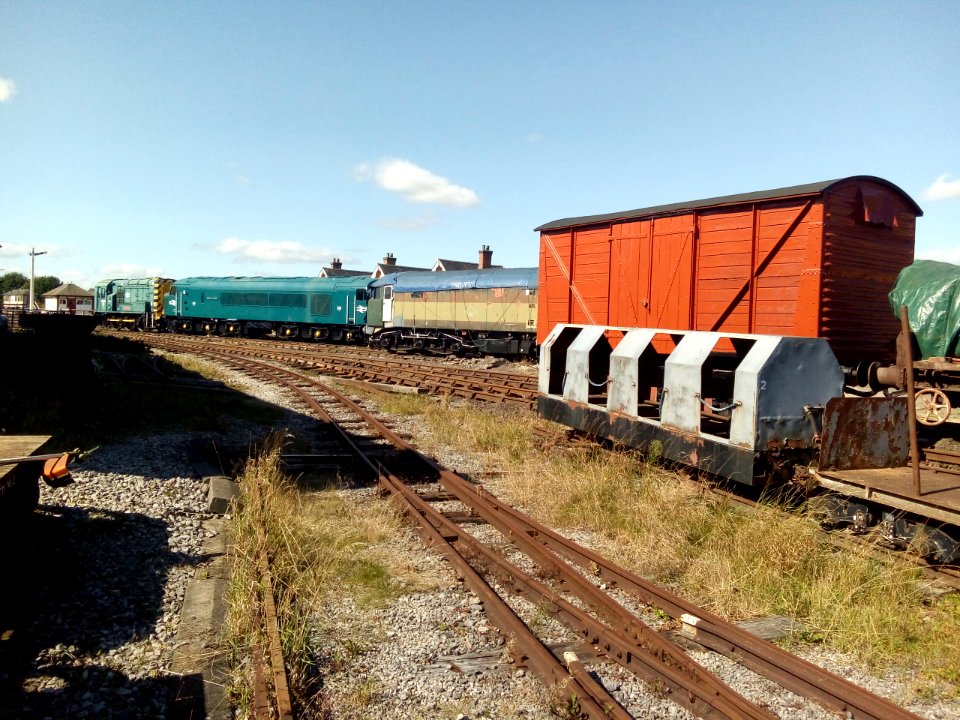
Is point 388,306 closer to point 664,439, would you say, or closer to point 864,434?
point 664,439

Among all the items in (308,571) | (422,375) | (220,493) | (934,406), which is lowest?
(308,571)

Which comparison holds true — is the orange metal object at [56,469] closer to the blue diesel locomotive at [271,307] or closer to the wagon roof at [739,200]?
the wagon roof at [739,200]

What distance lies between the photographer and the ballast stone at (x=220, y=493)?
6.91 metres

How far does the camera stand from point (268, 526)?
6.04 meters

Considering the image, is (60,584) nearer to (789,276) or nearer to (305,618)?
(305,618)

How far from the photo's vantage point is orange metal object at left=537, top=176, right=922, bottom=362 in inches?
320

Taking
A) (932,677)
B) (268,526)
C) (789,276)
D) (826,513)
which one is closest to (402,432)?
(268,526)

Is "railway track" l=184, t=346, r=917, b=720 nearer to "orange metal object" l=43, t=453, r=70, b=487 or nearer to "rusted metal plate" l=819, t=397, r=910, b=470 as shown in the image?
"rusted metal plate" l=819, t=397, r=910, b=470

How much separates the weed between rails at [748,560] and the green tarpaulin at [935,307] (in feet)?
8.48

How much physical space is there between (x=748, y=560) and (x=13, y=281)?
139m

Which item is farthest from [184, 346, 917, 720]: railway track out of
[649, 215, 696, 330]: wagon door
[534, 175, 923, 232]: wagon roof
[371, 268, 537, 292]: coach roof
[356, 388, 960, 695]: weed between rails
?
[371, 268, 537, 292]: coach roof

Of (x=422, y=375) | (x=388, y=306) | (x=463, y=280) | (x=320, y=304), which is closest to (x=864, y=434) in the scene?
(x=422, y=375)

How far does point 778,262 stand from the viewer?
8422mm

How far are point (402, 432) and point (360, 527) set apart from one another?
496cm
